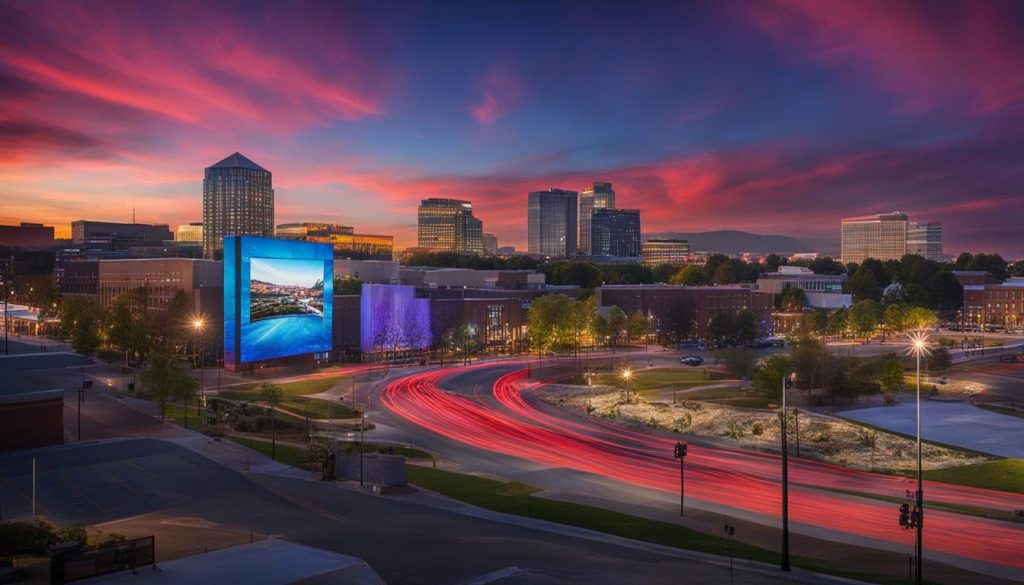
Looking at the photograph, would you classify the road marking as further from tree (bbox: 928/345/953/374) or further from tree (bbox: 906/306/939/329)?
tree (bbox: 906/306/939/329)

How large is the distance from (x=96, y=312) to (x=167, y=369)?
5538 centimetres

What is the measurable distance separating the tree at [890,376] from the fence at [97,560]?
71.5 metres

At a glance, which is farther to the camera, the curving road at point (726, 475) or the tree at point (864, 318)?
the tree at point (864, 318)

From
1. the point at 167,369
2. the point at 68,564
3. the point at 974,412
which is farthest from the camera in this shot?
the point at 974,412

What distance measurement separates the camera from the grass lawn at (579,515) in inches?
1204

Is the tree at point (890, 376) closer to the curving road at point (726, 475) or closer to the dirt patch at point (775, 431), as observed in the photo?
the dirt patch at point (775, 431)

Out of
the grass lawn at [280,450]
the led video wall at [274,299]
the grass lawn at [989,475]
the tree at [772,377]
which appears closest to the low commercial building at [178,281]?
the led video wall at [274,299]

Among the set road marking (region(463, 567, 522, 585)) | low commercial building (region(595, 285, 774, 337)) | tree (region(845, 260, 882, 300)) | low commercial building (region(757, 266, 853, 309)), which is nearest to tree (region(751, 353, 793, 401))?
road marking (region(463, 567, 522, 585))

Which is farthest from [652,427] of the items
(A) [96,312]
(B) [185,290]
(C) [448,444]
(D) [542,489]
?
(A) [96,312]

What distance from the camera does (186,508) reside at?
1379 inches

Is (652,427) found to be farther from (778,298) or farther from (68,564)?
(778,298)

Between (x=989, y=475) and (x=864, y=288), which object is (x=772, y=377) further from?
(x=864, y=288)

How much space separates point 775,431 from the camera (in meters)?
60.8

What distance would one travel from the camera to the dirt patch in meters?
53.6
